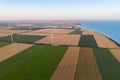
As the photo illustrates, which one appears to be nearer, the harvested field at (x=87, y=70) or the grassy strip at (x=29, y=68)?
the harvested field at (x=87, y=70)

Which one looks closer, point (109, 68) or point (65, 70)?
point (65, 70)

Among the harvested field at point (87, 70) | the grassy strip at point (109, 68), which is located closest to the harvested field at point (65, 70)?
the harvested field at point (87, 70)

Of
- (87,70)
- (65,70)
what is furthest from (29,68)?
(87,70)

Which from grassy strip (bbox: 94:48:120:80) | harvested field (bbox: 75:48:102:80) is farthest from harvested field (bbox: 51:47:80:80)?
grassy strip (bbox: 94:48:120:80)

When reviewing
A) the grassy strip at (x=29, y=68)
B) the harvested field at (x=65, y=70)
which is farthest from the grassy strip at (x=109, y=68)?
the grassy strip at (x=29, y=68)

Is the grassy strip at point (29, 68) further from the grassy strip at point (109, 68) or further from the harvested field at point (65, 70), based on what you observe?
the grassy strip at point (109, 68)

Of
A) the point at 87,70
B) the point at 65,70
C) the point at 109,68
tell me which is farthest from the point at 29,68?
the point at 109,68

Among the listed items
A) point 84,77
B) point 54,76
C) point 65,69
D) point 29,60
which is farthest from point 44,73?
point 29,60

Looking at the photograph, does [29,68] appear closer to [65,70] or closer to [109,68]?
[65,70]

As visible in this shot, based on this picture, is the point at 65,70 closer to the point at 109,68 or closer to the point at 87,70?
the point at 87,70

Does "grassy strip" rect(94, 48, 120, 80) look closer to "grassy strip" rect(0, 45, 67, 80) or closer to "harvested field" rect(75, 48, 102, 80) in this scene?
"harvested field" rect(75, 48, 102, 80)

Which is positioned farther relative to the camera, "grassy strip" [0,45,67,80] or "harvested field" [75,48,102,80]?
"grassy strip" [0,45,67,80]
